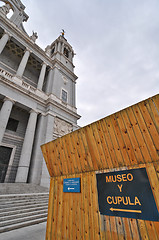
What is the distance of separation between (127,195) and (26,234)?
3.69 m

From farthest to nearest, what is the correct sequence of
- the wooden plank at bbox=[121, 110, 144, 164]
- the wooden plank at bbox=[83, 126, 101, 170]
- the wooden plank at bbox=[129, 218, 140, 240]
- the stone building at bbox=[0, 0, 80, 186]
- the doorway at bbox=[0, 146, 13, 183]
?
the stone building at bbox=[0, 0, 80, 186] → the doorway at bbox=[0, 146, 13, 183] → the wooden plank at bbox=[83, 126, 101, 170] → the wooden plank at bbox=[121, 110, 144, 164] → the wooden plank at bbox=[129, 218, 140, 240]

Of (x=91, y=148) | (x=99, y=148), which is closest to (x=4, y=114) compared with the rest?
(x=91, y=148)

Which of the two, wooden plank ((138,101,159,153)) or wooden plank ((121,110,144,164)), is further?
wooden plank ((121,110,144,164))

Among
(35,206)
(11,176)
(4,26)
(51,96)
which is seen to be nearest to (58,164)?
(35,206)

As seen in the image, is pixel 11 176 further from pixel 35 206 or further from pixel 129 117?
pixel 129 117

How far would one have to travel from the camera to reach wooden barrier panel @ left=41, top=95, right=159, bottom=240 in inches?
87.9

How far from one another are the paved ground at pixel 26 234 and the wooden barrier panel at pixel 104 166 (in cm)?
70

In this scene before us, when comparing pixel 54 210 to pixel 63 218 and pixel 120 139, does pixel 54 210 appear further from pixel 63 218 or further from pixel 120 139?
pixel 120 139

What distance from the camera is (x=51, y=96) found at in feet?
52.4

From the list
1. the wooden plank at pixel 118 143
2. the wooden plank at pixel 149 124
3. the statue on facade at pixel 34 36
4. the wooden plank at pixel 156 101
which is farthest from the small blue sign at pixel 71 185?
the statue on facade at pixel 34 36

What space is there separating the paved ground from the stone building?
22.2 ft

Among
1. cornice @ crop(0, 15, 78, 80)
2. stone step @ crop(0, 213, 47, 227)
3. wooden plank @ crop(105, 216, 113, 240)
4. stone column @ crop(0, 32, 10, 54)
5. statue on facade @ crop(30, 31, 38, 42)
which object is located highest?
statue on facade @ crop(30, 31, 38, 42)

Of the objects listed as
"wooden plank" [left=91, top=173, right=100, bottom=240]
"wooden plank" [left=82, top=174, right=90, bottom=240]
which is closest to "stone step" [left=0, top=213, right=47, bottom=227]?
"wooden plank" [left=82, top=174, right=90, bottom=240]

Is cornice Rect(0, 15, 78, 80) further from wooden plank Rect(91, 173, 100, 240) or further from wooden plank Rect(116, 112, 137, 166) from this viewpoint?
wooden plank Rect(91, 173, 100, 240)
